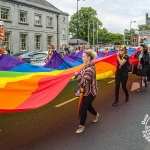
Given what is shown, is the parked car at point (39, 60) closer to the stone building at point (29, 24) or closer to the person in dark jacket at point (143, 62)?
the person in dark jacket at point (143, 62)

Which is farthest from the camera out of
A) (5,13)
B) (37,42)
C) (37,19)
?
(37,42)

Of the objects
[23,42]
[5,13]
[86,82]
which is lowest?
[86,82]

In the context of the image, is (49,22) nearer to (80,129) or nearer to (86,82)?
(86,82)

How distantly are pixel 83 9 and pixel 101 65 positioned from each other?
7593 centimetres

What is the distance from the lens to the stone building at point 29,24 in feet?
102

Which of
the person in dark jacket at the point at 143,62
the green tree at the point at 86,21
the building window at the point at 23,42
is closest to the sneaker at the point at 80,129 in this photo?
the person in dark jacket at the point at 143,62

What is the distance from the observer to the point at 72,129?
17.1 feet

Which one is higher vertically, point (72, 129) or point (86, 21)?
point (86, 21)

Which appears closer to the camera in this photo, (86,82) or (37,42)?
(86,82)

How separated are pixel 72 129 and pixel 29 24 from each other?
30516 mm

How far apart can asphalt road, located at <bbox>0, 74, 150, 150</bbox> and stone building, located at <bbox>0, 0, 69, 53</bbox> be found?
25.9 metres

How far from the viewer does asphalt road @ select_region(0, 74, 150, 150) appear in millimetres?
4391

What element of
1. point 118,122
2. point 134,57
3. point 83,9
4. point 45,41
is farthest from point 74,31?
point 118,122

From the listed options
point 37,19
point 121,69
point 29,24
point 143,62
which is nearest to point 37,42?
point 29,24
